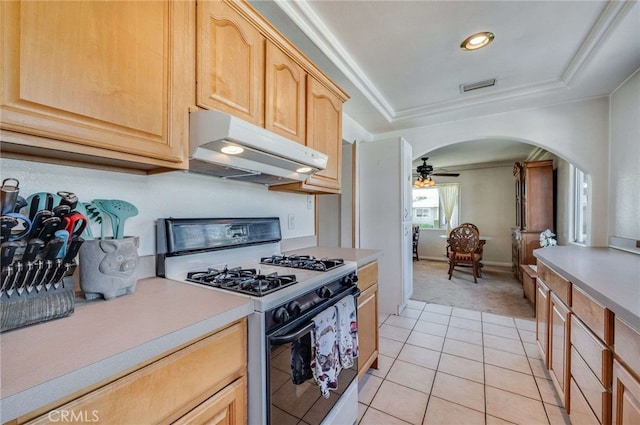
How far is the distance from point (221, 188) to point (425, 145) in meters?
2.72

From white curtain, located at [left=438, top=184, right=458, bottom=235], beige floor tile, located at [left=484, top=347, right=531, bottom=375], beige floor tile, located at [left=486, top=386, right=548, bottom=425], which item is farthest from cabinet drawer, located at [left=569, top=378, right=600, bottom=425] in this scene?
Result: white curtain, located at [left=438, top=184, right=458, bottom=235]

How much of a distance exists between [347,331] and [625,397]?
103 cm

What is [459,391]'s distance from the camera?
1.81 meters

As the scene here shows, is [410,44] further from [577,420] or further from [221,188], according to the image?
[577,420]

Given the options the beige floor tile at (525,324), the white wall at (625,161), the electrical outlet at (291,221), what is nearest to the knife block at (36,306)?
the electrical outlet at (291,221)

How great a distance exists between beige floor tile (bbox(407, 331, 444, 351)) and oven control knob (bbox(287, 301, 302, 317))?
187cm

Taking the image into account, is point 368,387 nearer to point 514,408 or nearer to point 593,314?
point 514,408

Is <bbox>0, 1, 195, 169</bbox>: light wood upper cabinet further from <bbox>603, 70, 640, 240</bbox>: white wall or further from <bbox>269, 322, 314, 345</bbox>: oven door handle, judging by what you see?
<bbox>603, 70, 640, 240</bbox>: white wall

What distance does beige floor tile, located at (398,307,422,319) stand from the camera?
10.2ft

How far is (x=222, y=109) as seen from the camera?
3.92 ft

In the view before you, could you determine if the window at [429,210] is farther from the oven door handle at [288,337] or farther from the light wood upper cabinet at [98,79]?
the light wood upper cabinet at [98,79]

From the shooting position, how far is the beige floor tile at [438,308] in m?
3.24

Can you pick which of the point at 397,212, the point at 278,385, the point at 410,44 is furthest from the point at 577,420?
the point at 410,44

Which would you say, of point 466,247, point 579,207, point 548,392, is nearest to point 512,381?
point 548,392
